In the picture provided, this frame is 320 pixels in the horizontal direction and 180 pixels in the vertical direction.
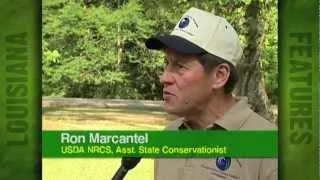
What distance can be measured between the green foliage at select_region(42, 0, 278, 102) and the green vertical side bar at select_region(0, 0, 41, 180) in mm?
76

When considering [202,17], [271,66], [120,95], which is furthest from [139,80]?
[271,66]

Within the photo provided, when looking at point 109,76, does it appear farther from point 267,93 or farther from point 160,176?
point 267,93

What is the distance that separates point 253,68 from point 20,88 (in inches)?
57.5

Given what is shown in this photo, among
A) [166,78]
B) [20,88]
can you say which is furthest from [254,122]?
[20,88]

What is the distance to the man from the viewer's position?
4301mm

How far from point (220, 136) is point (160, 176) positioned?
0.46 m

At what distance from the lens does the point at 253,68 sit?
4387 mm

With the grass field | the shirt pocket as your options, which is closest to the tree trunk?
the shirt pocket

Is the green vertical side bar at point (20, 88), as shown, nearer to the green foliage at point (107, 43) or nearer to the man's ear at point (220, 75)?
the green foliage at point (107, 43)

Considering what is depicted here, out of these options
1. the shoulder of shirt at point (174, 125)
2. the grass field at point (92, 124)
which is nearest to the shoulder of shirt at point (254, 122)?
the shoulder of shirt at point (174, 125)

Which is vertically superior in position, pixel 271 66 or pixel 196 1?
pixel 196 1

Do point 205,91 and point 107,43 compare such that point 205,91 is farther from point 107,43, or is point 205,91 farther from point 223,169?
point 107,43

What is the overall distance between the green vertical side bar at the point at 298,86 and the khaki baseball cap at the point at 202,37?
347mm

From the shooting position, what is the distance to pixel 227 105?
174 inches
